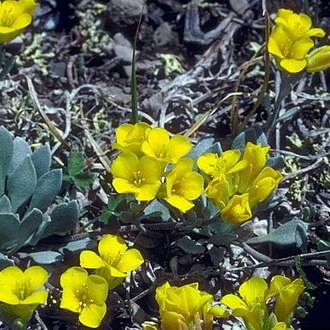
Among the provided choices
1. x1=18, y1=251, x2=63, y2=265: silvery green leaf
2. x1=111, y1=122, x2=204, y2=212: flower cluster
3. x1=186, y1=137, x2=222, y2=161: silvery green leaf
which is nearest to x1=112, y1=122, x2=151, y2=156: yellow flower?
x1=111, y1=122, x2=204, y2=212: flower cluster

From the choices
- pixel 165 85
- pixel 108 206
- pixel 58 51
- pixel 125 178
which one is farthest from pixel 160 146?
Answer: pixel 58 51

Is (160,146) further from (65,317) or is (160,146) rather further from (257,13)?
(257,13)

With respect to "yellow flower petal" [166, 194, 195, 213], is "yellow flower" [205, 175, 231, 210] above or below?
above

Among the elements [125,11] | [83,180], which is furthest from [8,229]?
[125,11]

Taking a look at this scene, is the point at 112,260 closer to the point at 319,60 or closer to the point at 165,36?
the point at 319,60

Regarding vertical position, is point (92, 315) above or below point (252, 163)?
below

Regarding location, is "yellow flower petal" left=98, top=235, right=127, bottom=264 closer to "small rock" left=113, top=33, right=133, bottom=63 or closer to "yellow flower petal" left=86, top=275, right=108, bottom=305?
"yellow flower petal" left=86, top=275, right=108, bottom=305

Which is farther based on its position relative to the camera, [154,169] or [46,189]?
[46,189]
